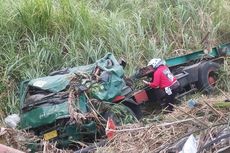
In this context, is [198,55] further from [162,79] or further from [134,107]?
A: [134,107]

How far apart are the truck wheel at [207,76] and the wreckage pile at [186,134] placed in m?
3.47

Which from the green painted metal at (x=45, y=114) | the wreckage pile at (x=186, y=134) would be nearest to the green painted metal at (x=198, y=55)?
the green painted metal at (x=45, y=114)

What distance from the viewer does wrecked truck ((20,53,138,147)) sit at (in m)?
7.54

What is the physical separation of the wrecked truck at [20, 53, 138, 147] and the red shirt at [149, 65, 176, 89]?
30.9 inches

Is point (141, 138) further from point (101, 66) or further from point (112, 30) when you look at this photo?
point (112, 30)

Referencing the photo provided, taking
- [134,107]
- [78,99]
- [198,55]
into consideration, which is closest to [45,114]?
[78,99]

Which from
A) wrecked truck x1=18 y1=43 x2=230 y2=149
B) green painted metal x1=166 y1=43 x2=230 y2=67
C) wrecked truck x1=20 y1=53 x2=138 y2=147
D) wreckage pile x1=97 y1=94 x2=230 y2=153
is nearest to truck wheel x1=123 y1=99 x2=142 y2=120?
wrecked truck x1=18 y1=43 x2=230 y2=149

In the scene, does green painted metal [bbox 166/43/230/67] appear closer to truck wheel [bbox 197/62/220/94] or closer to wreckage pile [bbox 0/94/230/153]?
truck wheel [bbox 197/62/220/94]

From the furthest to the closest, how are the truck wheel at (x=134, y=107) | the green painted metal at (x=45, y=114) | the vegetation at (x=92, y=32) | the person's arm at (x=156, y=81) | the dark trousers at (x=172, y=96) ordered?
the vegetation at (x=92, y=32)
the dark trousers at (x=172, y=96)
the person's arm at (x=156, y=81)
the truck wheel at (x=134, y=107)
the green painted metal at (x=45, y=114)

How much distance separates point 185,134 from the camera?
199 inches

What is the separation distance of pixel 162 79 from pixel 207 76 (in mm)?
1154

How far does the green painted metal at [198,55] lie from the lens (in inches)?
387

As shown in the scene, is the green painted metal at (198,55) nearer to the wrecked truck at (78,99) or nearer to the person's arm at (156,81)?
the person's arm at (156,81)

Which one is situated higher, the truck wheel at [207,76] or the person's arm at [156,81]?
the person's arm at [156,81]
